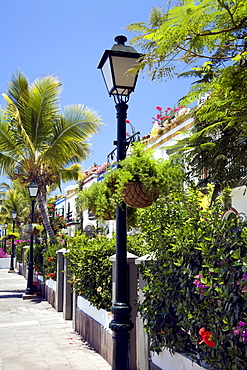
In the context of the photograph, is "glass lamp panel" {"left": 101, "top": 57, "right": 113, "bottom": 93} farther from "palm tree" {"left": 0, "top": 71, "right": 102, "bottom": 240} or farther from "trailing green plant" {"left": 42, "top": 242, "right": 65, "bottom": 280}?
"palm tree" {"left": 0, "top": 71, "right": 102, "bottom": 240}

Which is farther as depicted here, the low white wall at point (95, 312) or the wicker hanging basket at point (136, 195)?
the low white wall at point (95, 312)

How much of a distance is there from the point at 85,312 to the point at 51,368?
2.01m

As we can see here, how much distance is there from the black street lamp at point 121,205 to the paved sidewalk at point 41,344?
2378mm

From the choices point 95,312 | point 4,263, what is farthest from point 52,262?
point 4,263

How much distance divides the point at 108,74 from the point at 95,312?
4527 millimetres

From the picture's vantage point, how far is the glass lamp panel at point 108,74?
4762 millimetres

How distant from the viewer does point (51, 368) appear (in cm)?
634

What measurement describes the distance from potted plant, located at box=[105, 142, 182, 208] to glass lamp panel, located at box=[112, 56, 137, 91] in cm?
81

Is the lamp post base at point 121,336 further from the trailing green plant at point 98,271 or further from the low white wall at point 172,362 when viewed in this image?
the trailing green plant at point 98,271

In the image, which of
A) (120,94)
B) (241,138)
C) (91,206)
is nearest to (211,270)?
(241,138)

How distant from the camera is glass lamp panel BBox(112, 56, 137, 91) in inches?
184

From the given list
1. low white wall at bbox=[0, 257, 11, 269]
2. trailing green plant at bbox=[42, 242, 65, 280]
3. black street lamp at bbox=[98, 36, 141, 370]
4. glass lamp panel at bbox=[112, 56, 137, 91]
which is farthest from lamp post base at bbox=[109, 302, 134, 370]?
low white wall at bbox=[0, 257, 11, 269]

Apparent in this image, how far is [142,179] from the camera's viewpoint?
14.8 ft

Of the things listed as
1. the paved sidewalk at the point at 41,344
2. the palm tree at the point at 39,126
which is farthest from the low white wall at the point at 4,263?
the paved sidewalk at the point at 41,344
